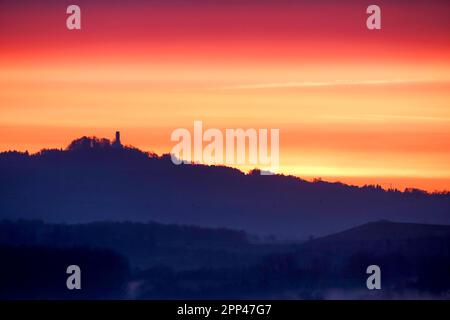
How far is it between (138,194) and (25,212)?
252 centimetres

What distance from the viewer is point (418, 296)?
79.3 feet

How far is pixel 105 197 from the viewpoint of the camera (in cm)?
2359

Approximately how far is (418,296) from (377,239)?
1576 mm
